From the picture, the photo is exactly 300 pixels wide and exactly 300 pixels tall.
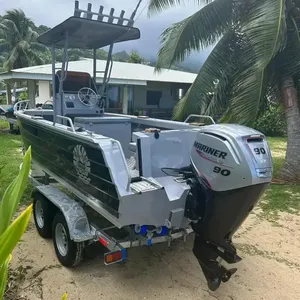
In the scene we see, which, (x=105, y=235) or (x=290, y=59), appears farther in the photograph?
(x=290, y=59)

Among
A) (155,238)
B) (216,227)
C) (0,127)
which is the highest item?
(216,227)

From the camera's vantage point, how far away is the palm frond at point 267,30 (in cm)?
585

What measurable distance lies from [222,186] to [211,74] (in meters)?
5.47

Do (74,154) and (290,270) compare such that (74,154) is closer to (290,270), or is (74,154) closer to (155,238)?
(155,238)

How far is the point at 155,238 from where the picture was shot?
3.23 m

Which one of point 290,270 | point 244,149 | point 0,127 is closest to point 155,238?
point 244,149

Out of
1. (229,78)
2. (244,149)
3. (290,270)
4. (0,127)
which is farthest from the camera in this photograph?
(0,127)

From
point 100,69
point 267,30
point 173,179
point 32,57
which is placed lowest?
point 173,179

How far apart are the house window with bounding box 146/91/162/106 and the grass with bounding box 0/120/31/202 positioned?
8243 mm

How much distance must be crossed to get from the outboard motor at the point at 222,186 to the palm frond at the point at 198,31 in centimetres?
499

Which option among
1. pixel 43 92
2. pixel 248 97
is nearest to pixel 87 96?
pixel 248 97

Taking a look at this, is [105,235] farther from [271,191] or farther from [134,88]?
[134,88]

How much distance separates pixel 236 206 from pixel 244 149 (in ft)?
1.48

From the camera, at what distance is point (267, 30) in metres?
5.99
